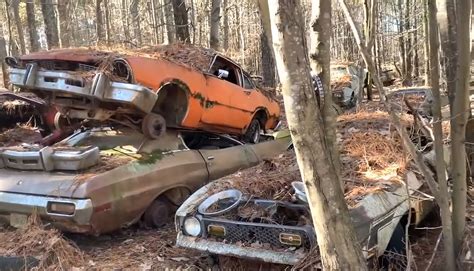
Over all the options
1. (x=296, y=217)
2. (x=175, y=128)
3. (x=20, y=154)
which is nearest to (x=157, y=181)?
(x=175, y=128)

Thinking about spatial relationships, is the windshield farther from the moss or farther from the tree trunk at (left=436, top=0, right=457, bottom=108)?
the tree trunk at (left=436, top=0, right=457, bottom=108)

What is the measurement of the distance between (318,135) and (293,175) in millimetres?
1959

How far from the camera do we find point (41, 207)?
5.36 meters

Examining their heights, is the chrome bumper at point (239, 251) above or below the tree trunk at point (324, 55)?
below

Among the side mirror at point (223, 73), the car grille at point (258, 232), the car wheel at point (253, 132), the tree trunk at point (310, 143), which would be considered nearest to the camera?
the tree trunk at point (310, 143)

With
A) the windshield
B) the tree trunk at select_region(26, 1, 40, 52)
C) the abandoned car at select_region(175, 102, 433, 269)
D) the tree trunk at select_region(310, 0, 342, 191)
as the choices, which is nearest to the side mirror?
the abandoned car at select_region(175, 102, 433, 269)

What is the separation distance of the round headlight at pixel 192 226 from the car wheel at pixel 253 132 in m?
4.03

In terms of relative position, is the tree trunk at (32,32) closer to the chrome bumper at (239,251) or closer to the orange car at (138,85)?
the orange car at (138,85)

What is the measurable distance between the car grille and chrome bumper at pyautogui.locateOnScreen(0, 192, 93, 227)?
1.35 m

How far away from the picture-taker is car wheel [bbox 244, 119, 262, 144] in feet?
28.5

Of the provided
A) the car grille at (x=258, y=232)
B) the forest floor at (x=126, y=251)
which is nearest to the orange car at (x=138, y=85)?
the forest floor at (x=126, y=251)

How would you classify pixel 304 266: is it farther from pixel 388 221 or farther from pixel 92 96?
pixel 92 96

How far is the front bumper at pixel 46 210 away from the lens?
5211 mm

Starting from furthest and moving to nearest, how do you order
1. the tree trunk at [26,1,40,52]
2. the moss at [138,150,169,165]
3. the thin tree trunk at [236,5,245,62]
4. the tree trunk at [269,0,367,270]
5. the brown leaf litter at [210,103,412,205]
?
1. the thin tree trunk at [236,5,245,62]
2. the tree trunk at [26,1,40,52]
3. the moss at [138,150,169,165]
4. the brown leaf litter at [210,103,412,205]
5. the tree trunk at [269,0,367,270]
